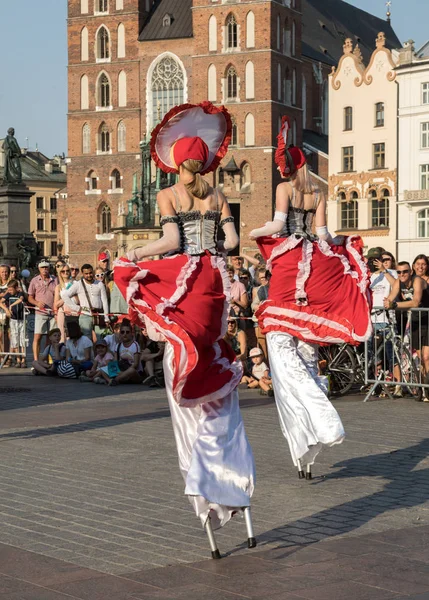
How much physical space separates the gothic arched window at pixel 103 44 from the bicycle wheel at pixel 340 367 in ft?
229

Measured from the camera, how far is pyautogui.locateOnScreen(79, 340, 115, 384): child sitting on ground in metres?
16.8

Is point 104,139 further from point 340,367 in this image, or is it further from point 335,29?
point 340,367

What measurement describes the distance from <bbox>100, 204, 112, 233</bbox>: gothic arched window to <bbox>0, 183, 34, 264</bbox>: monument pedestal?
45.0 meters

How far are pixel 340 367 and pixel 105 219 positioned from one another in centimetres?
6946

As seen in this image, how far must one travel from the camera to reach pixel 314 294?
369 inches

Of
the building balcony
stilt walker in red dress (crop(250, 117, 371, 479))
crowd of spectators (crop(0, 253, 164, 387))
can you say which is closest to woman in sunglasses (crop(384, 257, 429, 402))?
crowd of spectators (crop(0, 253, 164, 387))

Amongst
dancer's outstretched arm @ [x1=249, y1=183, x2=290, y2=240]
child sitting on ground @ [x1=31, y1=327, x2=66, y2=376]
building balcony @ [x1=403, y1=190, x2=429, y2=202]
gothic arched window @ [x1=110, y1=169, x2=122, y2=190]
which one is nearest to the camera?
dancer's outstretched arm @ [x1=249, y1=183, x2=290, y2=240]

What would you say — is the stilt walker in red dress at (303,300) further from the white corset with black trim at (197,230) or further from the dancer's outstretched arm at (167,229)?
the dancer's outstretched arm at (167,229)

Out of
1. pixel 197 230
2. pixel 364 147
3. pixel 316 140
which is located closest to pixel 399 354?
pixel 197 230

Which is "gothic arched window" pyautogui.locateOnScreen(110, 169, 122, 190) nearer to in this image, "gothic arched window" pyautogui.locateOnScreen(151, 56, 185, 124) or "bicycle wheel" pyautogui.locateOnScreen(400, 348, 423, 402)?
"gothic arched window" pyautogui.locateOnScreen(151, 56, 185, 124)

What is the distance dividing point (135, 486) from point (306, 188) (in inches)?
102

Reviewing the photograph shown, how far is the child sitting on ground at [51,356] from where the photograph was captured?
18.0m

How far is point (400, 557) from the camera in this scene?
6.09 metres

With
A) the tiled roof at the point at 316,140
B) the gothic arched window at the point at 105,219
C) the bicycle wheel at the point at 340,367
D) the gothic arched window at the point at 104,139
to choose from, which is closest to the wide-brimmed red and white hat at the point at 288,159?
the bicycle wheel at the point at 340,367
